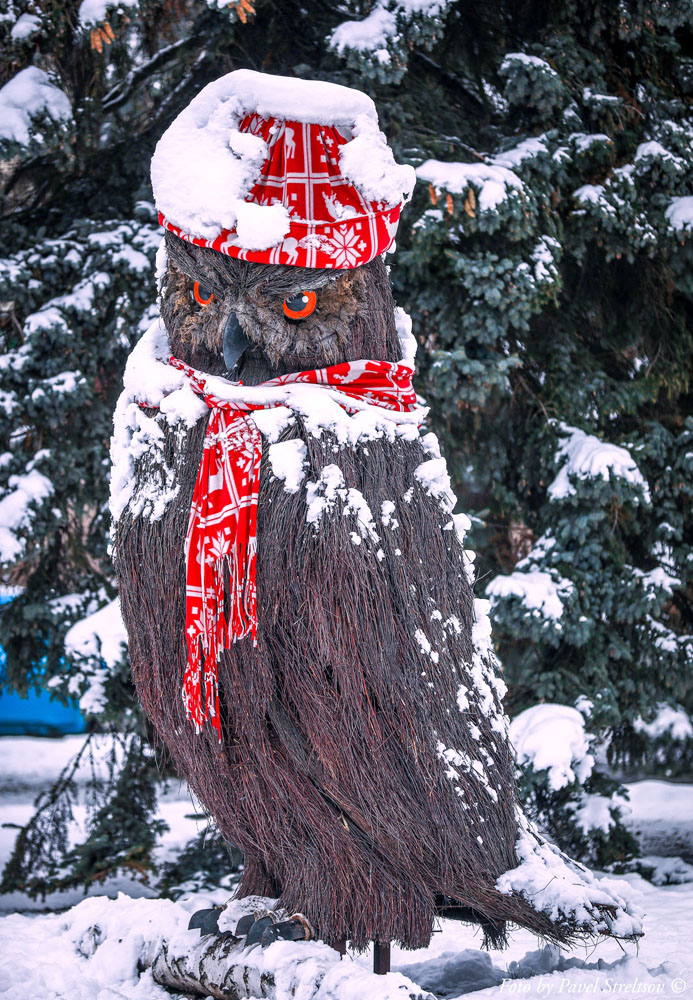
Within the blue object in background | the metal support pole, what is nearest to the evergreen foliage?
the metal support pole

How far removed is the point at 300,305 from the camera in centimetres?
191

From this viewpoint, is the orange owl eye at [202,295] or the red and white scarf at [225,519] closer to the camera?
the red and white scarf at [225,519]

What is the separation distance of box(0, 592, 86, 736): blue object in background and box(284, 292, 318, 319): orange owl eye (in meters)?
4.21

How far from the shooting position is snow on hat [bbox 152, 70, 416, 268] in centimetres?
183

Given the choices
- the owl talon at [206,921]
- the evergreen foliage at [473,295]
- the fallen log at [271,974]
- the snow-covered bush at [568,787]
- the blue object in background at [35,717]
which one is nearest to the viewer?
the fallen log at [271,974]

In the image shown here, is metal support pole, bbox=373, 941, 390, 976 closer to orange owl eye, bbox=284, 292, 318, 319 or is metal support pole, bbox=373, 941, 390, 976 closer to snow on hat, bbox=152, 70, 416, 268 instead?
orange owl eye, bbox=284, 292, 318, 319

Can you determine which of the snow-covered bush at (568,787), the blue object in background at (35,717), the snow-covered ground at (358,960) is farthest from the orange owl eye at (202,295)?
the blue object in background at (35,717)

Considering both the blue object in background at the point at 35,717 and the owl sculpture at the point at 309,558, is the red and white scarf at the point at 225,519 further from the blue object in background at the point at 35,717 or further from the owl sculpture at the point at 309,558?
the blue object in background at the point at 35,717

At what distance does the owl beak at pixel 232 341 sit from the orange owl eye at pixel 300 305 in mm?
118

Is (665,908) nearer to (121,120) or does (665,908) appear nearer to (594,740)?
(594,740)

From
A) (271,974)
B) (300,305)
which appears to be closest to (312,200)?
(300,305)

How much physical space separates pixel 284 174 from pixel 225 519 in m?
0.79

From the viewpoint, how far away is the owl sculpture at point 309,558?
6.03 ft

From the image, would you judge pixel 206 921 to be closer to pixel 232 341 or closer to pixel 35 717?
pixel 232 341
